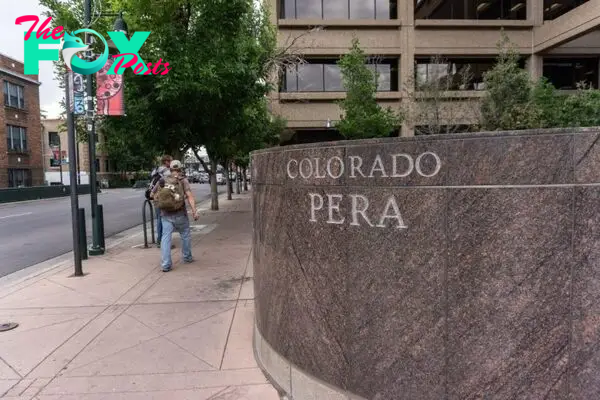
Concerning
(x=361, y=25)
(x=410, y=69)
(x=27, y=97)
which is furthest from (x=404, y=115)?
(x=27, y=97)

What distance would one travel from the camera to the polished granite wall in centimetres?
Answer: 240

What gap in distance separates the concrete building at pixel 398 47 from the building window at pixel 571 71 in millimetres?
50

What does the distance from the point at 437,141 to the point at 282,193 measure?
132 centimetres

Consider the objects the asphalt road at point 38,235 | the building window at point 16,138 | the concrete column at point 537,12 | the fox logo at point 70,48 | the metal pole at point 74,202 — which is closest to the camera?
the metal pole at point 74,202

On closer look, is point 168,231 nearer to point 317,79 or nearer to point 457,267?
point 457,267

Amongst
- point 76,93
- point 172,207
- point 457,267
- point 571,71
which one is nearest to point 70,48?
point 76,93

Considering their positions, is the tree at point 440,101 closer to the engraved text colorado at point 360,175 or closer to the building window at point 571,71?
the building window at point 571,71

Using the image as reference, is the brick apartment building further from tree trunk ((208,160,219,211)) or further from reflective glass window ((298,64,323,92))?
reflective glass window ((298,64,323,92))

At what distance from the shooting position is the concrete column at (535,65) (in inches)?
1026

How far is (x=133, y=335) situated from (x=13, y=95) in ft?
140

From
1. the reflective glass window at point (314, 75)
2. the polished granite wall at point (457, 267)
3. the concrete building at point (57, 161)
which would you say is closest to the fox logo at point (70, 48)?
the polished granite wall at point (457, 267)

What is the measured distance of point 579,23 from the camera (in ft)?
74.0

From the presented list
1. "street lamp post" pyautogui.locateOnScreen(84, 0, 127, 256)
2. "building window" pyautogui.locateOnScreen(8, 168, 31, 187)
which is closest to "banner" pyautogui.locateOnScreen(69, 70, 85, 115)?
"street lamp post" pyautogui.locateOnScreen(84, 0, 127, 256)

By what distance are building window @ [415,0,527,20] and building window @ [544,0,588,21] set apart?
1236 mm
